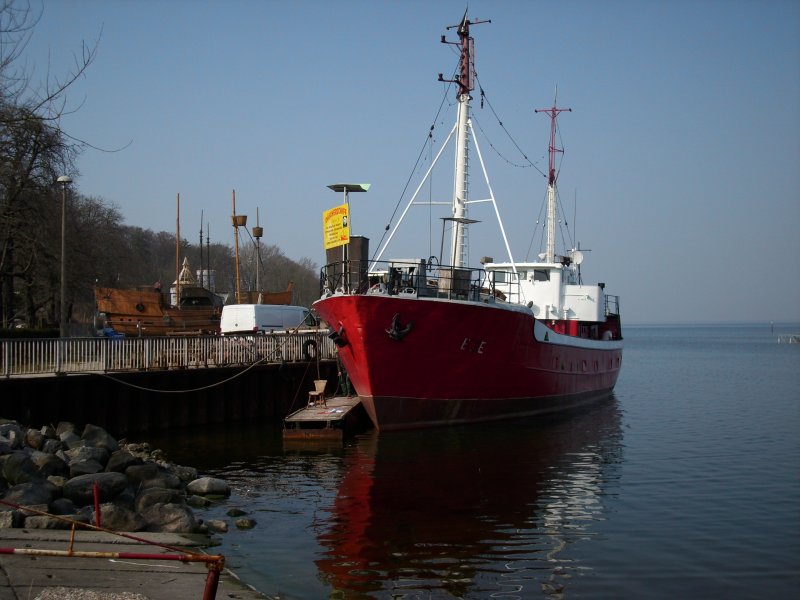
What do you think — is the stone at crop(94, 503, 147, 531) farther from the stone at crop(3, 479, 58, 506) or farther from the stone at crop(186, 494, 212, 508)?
the stone at crop(186, 494, 212, 508)

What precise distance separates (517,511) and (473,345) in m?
8.31

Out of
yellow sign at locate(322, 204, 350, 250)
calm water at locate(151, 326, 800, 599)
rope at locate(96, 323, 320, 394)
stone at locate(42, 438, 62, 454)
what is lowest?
calm water at locate(151, 326, 800, 599)

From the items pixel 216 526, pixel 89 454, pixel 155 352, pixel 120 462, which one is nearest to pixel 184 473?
pixel 120 462

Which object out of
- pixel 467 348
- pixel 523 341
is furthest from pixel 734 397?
pixel 467 348

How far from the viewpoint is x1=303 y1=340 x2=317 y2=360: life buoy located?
88.3 ft

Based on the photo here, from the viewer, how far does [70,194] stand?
3712 centimetres

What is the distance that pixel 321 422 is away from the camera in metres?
21.0

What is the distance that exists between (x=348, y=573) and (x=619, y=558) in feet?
12.6

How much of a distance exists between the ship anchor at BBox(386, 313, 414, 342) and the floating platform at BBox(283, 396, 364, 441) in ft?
9.21

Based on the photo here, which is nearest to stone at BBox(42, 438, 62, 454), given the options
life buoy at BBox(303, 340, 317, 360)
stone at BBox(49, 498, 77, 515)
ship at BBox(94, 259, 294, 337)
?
stone at BBox(49, 498, 77, 515)

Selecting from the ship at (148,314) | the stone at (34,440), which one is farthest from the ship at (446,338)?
the ship at (148,314)

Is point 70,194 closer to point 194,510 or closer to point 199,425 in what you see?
point 199,425

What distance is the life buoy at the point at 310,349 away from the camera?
88.3ft

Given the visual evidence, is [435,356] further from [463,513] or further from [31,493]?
[31,493]
